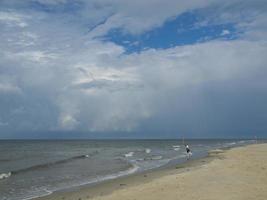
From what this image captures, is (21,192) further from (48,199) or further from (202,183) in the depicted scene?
(202,183)

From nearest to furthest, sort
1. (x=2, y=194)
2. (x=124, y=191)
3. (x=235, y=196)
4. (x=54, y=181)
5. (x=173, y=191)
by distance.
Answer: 1. (x=235, y=196)
2. (x=173, y=191)
3. (x=124, y=191)
4. (x=2, y=194)
5. (x=54, y=181)

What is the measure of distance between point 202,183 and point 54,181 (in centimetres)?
1280

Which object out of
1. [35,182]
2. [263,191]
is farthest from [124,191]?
[35,182]

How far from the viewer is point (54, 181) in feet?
92.4

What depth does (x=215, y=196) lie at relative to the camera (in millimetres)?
15758

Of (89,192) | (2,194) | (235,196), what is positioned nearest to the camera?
(235,196)

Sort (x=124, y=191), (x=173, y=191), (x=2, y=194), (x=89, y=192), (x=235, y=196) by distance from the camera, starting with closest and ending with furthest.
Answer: (x=235, y=196) → (x=173, y=191) → (x=124, y=191) → (x=89, y=192) → (x=2, y=194)

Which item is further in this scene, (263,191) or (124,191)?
(124,191)

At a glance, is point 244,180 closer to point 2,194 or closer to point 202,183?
point 202,183

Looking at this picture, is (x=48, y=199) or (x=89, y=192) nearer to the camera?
(x=48, y=199)

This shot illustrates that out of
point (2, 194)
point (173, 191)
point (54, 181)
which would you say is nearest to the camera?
point (173, 191)

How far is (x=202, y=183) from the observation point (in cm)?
2002

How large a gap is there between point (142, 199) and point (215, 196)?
3.20 metres

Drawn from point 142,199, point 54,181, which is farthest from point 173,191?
point 54,181
